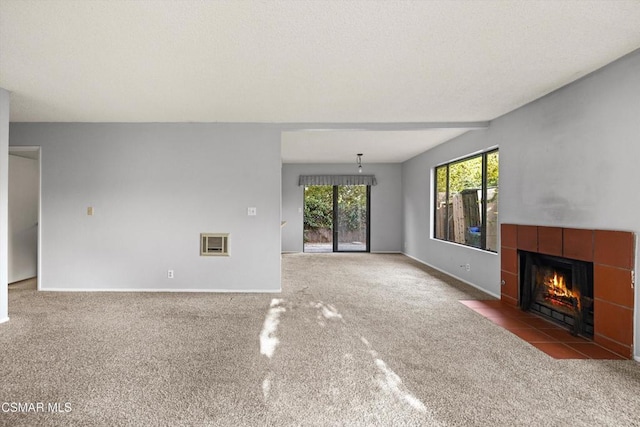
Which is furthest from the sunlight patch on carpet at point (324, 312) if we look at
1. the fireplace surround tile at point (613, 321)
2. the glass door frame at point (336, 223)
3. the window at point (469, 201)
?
the glass door frame at point (336, 223)

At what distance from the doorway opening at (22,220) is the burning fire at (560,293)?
6.66 m

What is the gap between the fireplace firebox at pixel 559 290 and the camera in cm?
304

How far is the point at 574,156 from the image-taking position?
316 cm

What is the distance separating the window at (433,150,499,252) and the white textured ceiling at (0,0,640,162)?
1122 millimetres

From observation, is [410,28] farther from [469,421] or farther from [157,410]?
[157,410]

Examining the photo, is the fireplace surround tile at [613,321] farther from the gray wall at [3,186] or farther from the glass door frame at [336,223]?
the glass door frame at [336,223]

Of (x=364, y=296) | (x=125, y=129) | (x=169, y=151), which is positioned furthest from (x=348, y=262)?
(x=125, y=129)

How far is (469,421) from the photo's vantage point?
71.0 inches

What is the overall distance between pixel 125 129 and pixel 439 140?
16.2ft

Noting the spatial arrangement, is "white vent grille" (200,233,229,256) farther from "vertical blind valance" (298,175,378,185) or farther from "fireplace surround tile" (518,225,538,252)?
"vertical blind valance" (298,175,378,185)

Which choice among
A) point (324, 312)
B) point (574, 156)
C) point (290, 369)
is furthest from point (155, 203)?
point (574, 156)

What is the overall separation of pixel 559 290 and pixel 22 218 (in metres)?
7.30

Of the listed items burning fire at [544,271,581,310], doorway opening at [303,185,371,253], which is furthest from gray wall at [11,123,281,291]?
doorway opening at [303,185,371,253]

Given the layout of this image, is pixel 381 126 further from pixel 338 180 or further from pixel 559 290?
pixel 338 180
